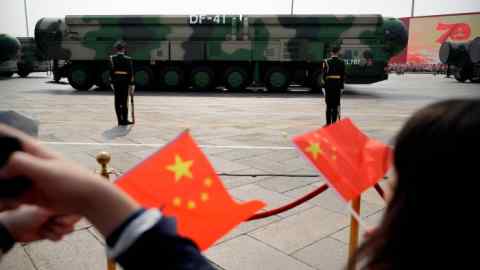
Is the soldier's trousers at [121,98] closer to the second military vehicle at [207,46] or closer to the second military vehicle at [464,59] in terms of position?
the second military vehicle at [207,46]

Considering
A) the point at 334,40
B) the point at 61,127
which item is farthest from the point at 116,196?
the point at 334,40

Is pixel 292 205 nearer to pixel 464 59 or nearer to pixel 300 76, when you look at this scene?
pixel 300 76

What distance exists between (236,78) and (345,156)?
16.2m

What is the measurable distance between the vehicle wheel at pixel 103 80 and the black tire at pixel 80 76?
34 cm

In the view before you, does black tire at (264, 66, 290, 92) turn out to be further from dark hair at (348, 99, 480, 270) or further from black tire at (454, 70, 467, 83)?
dark hair at (348, 99, 480, 270)

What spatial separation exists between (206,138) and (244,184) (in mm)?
2864

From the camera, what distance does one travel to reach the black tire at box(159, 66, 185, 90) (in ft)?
58.2

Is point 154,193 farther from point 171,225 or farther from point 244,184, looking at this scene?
point 244,184

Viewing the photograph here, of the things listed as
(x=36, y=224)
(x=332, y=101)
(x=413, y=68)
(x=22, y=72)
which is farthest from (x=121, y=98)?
(x=413, y=68)

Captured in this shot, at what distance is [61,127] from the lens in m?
8.27

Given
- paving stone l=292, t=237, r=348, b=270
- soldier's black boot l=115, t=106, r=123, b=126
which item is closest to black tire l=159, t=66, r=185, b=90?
soldier's black boot l=115, t=106, r=123, b=126

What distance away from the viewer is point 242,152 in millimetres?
6176

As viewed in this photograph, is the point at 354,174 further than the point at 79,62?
No

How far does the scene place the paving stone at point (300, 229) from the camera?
314cm
